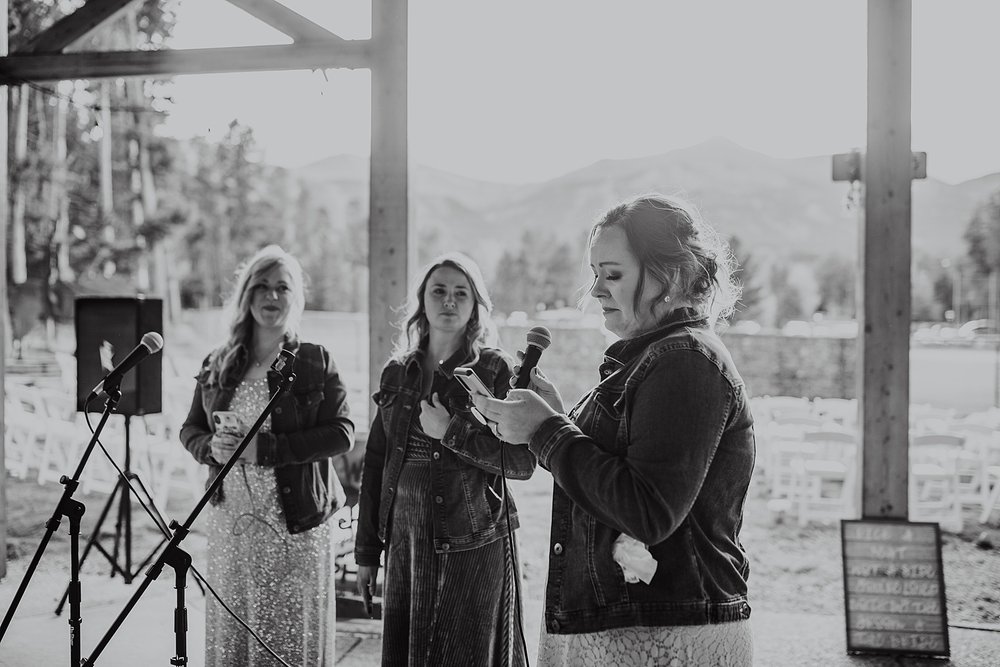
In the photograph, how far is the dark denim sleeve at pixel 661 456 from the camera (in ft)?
3.97

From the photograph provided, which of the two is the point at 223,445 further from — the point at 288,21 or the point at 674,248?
the point at 288,21

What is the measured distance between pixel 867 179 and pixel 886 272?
0.41m

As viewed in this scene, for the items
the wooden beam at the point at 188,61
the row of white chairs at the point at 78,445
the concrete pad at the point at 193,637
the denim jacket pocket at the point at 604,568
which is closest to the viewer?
the denim jacket pocket at the point at 604,568

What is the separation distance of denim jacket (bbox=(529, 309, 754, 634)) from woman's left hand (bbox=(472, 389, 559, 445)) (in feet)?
0.08

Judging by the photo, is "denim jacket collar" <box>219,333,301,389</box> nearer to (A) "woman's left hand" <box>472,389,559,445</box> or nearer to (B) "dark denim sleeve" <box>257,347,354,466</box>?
(B) "dark denim sleeve" <box>257,347,354,466</box>

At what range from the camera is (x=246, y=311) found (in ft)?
9.12

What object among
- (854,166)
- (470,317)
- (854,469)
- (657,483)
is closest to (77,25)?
(470,317)

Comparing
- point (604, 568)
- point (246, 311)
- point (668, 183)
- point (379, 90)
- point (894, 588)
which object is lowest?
point (894, 588)

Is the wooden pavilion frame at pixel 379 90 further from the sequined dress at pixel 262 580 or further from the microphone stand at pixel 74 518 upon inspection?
the microphone stand at pixel 74 518

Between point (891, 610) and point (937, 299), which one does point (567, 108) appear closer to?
point (937, 299)

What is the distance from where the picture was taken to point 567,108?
13.7 meters

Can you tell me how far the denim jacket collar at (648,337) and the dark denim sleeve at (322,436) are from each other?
4.81ft

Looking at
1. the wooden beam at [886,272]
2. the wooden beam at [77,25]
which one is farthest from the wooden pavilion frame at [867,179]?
the wooden beam at [77,25]

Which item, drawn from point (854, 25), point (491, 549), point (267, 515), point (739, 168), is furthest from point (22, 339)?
point (739, 168)
